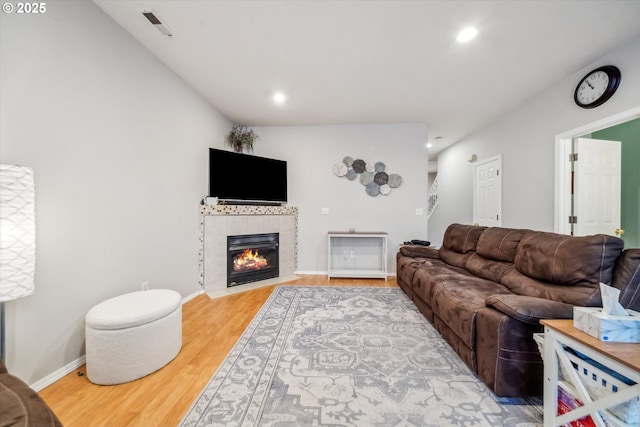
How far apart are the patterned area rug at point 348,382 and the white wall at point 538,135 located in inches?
94.6

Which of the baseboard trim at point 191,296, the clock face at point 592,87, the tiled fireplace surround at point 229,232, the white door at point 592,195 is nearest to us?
the clock face at point 592,87

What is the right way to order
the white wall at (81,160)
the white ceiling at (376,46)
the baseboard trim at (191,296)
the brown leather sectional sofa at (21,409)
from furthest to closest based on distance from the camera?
the baseboard trim at (191,296) < the white ceiling at (376,46) < the white wall at (81,160) < the brown leather sectional sofa at (21,409)

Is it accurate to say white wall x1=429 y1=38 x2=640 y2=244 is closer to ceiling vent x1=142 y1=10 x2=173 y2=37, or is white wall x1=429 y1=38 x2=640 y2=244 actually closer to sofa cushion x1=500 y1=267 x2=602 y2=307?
sofa cushion x1=500 y1=267 x2=602 y2=307

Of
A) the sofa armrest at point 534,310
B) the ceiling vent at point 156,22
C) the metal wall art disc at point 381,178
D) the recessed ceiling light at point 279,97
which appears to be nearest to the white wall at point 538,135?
the metal wall art disc at point 381,178

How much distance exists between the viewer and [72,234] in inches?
64.2

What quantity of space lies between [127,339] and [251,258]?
2.14 m

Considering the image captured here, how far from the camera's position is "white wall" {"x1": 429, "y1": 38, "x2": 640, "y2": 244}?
218 cm

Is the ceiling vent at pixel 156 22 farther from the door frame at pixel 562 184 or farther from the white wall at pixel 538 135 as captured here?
the door frame at pixel 562 184

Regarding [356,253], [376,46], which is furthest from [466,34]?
[356,253]

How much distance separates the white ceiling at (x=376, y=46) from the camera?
1.76m

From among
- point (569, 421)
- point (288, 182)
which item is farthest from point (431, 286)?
point (288, 182)

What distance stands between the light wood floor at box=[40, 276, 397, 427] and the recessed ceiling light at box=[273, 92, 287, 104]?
2801mm

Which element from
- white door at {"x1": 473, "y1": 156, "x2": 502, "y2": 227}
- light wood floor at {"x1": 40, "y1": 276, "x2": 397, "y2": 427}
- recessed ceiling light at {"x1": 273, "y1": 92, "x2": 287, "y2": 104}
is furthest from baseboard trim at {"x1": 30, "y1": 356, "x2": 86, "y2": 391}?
white door at {"x1": 473, "y1": 156, "x2": 502, "y2": 227}

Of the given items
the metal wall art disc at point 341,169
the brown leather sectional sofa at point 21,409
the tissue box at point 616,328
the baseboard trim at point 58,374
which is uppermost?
the metal wall art disc at point 341,169
